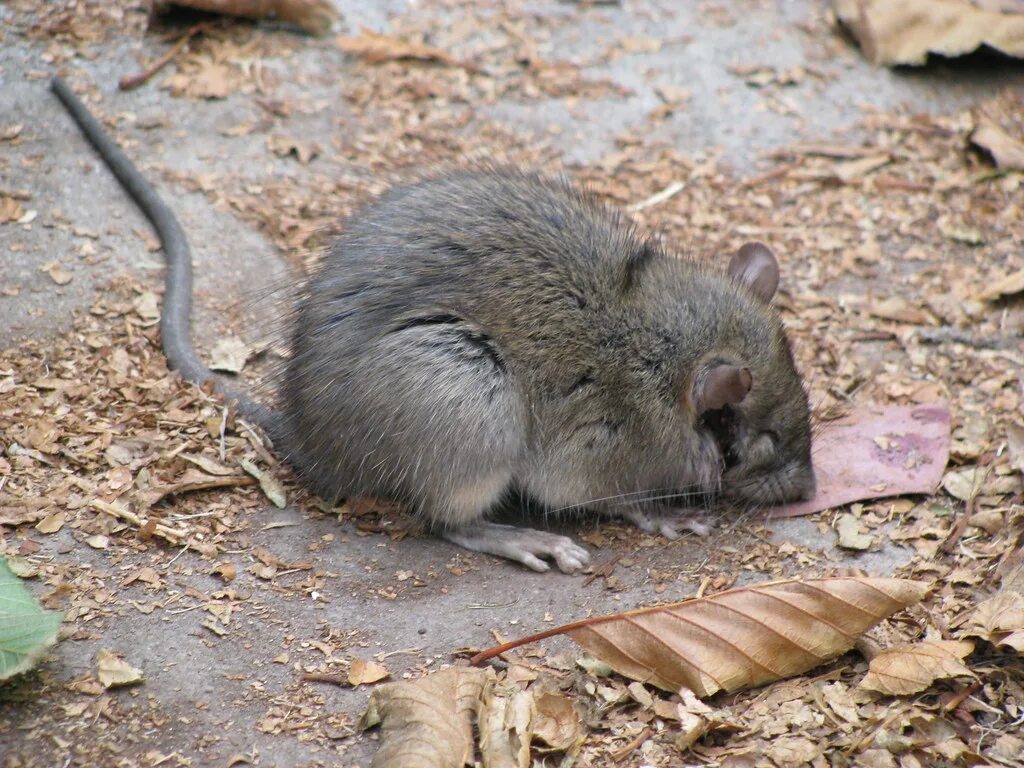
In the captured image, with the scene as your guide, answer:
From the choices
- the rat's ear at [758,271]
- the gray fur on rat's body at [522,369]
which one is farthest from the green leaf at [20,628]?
the rat's ear at [758,271]

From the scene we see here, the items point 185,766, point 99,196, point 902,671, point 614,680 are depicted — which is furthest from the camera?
point 99,196

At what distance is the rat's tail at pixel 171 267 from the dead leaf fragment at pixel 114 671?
5.04ft

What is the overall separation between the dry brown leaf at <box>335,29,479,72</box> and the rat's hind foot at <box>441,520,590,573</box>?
14.6 feet

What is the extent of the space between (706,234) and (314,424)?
3.29 m

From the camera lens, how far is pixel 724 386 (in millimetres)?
4832

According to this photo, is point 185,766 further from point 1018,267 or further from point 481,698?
point 1018,267

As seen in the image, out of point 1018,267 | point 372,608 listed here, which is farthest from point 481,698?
point 1018,267

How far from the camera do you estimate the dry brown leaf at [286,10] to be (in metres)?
8.05

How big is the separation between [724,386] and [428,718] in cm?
199

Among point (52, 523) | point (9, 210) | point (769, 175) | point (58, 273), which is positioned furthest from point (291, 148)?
point (52, 523)

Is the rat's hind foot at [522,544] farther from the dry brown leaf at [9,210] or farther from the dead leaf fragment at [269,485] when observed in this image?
the dry brown leaf at [9,210]

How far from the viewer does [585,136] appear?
7844mm

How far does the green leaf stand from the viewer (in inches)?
143

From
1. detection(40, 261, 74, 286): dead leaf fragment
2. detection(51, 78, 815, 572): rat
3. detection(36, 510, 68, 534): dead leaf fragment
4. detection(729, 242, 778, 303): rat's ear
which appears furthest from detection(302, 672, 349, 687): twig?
detection(40, 261, 74, 286): dead leaf fragment
